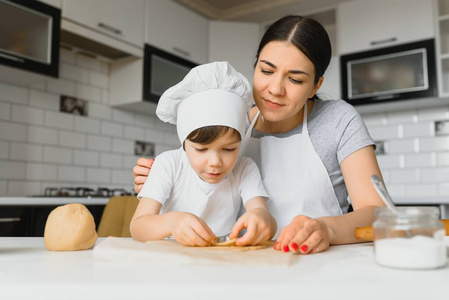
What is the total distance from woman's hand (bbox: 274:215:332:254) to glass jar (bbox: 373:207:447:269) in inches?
5.5

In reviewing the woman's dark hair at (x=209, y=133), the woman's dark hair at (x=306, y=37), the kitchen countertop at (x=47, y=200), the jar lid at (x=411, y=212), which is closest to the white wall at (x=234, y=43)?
the kitchen countertop at (x=47, y=200)

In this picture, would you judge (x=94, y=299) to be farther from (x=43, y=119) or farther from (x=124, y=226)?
(x=43, y=119)

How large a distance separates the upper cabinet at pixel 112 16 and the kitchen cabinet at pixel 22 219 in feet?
3.84

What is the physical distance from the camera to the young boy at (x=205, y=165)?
37.7 inches

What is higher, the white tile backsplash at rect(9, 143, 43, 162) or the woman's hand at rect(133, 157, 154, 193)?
the white tile backsplash at rect(9, 143, 43, 162)

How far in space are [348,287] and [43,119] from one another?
275 cm

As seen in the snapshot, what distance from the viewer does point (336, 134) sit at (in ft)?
3.92

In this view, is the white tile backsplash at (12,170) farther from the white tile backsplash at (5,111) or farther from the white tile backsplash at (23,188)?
the white tile backsplash at (5,111)

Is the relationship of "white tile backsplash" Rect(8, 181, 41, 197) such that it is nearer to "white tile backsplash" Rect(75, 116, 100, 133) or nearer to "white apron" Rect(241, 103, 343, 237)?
"white tile backsplash" Rect(75, 116, 100, 133)

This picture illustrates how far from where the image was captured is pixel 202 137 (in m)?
0.97

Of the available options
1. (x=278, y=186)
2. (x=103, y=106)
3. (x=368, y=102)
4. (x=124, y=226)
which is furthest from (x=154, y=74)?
(x=278, y=186)

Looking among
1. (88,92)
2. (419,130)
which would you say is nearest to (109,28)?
(88,92)

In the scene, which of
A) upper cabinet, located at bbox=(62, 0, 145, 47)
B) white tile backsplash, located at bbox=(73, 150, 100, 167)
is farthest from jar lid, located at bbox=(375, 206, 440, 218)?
white tile backsplash, located at bbox=(73, 150, 100, 167)

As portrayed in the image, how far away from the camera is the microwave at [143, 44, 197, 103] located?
315cm
